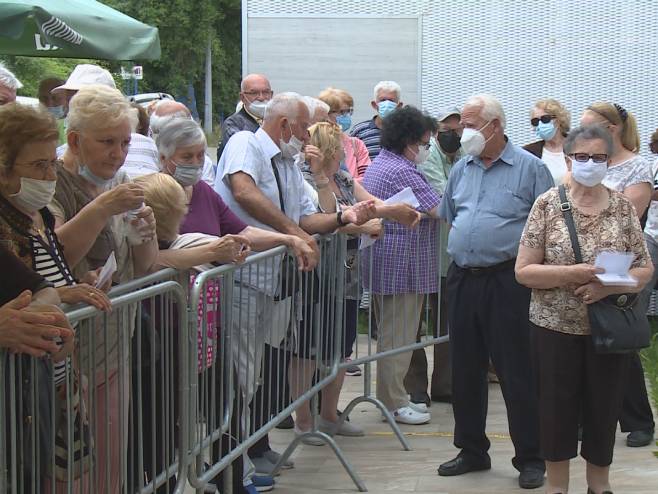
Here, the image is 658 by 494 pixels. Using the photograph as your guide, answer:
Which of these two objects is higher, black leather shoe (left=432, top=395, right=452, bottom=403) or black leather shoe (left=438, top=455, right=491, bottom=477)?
black leather shoe (left=438, top=455, right=491, bottom=477)

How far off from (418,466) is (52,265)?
342 cm

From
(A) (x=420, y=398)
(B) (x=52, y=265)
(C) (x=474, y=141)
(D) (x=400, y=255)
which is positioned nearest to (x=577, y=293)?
(C) (x=474, y=141)

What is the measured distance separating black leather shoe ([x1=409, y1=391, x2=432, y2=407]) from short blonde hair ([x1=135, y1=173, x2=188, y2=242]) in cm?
353

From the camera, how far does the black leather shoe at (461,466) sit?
6277 mm

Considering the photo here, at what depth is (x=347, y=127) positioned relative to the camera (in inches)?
377

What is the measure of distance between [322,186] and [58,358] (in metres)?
3.45

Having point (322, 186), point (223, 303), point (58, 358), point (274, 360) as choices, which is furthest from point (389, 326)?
point (58, 358)

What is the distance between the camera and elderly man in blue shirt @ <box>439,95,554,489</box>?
5.98 metres

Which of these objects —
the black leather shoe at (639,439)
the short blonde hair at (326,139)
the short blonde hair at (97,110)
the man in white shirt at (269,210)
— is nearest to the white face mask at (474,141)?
the man in white shirt at (269,210)

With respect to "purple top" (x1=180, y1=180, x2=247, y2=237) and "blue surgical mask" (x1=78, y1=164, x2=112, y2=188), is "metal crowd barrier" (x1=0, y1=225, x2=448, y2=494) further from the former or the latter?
"blue surgical mask" (x1=78, y1=164, x2=112, y2=188)

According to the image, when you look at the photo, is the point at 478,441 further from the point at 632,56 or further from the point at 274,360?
the point at 632,56

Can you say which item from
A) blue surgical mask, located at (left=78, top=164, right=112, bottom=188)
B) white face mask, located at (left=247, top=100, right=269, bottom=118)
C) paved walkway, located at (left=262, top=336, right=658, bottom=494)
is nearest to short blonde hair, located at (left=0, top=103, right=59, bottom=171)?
blue surgical mask, located at (left=78, top=164, right=112, bottom=188)

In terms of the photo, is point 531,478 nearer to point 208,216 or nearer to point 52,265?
point 208,216

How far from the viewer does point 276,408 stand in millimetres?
5664
